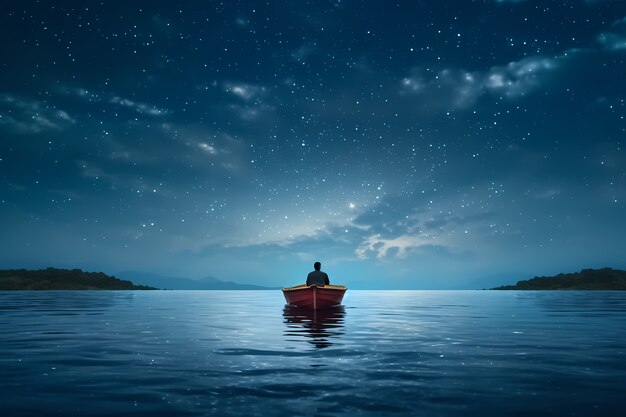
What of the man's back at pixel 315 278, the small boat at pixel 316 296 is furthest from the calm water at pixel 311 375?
the man's back at pixel 315 278

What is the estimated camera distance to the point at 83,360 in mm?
11336

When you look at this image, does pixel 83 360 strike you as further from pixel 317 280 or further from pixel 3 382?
pixel 317 280

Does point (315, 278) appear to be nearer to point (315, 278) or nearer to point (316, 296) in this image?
point (315, 278)

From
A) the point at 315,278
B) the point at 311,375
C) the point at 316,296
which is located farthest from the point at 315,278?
the point at 311,375

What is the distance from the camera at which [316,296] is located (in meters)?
28.4

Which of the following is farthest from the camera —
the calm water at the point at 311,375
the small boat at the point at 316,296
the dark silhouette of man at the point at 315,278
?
the dark silhouette of man at the point at 315,278

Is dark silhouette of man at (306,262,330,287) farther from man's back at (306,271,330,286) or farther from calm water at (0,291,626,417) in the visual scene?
calm water at (0,291,626,417)

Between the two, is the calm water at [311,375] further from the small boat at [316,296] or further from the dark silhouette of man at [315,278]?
the dark silhouette of man at [315,278]

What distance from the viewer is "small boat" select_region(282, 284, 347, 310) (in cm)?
2812

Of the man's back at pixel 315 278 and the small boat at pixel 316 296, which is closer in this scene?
the small boat at pixel 316 296

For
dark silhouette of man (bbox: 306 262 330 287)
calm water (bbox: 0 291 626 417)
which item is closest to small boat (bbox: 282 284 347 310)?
dark silhouette of man (bbox: 306 262 330 287)

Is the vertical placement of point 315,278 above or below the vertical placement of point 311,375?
above

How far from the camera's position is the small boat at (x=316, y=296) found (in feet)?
92.3

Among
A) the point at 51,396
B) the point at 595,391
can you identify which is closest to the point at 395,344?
the point at 595,391
